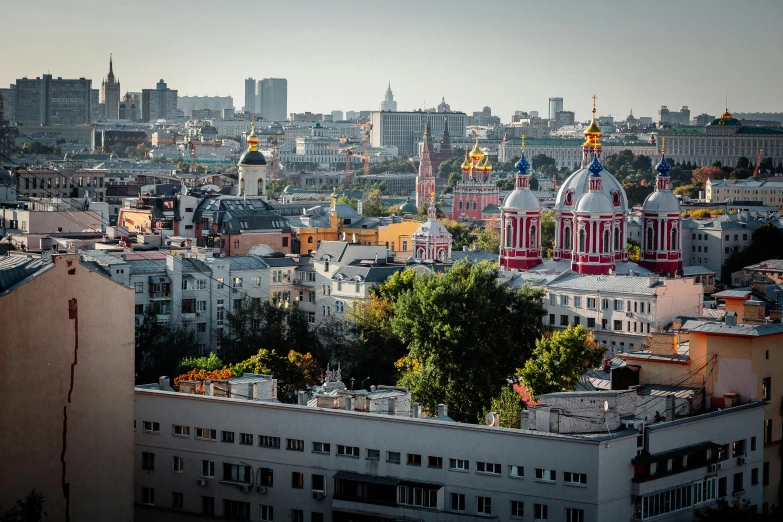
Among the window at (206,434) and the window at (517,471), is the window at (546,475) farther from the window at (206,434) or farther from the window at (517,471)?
the window at (206,434)

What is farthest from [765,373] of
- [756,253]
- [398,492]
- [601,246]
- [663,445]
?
[756,253]

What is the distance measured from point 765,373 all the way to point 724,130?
12679 cm

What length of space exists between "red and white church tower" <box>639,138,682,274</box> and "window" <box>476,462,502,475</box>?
97.6 feet

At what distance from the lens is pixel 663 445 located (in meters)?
25.9

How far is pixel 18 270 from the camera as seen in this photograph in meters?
26.4

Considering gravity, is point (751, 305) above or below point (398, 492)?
above

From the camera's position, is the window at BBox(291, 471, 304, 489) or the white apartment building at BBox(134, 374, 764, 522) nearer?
the white apartment building at BBox(134, 374, 764, 522)

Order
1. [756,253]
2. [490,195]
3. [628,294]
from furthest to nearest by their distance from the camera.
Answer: [490,195]
[756,253]
[628,294]

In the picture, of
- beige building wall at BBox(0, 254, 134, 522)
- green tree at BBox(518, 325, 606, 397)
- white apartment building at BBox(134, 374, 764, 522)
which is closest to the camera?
beige building wall at BBox(0, 254, 134, 522)

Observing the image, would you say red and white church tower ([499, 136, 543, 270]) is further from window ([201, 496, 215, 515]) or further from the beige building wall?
the beige building wall

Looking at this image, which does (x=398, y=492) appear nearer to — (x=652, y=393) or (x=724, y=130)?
(x=652, y=393)

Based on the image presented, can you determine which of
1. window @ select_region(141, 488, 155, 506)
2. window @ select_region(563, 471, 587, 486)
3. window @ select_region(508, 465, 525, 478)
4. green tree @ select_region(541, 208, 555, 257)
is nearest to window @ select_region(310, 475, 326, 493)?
window @ select_region(141, 488, 155, 506)

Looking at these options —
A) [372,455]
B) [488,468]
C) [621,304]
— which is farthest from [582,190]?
[488,468]

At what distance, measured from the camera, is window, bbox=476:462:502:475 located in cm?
2575
